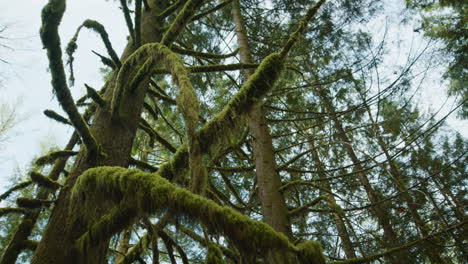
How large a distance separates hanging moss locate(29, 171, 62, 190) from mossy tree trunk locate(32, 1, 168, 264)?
98 mm

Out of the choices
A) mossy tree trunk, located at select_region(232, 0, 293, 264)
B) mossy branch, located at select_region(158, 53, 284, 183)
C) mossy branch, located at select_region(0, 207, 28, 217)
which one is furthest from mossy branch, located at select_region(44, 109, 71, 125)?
mossy tree trunk, located at select_region(232, 0, 293, 264)

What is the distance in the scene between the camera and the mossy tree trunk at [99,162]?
72.7 inches

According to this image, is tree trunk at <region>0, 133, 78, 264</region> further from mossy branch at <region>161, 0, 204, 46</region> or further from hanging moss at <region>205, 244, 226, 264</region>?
mossy branch at <region>161, 0, 204, 46</region>

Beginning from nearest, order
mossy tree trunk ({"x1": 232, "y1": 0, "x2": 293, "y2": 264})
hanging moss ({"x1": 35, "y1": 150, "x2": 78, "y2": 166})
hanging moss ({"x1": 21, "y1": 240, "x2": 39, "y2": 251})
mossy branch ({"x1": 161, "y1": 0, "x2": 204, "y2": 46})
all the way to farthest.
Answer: hanging moss ({"x1": 21, "y1": 240, "x2": 39, "y2": 251}), hanging moss ({"x1": 35, "y1": 150, "x2": 78, "y2": 166}), mossy branch ({"x1": 161, "y1": 0, "x2": 204, "y2": 46}), mossy tree trunk ({"x1": 232, "y1": 0, "x2": 293, "y2": 264})

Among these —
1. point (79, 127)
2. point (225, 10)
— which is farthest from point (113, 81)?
point (225, 10)

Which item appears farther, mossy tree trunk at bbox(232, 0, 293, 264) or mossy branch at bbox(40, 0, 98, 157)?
mossy tree trunk at bbox(232, 0, 293, 264)

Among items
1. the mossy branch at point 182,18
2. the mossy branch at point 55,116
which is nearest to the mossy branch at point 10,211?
the mossy branch at point 55,116

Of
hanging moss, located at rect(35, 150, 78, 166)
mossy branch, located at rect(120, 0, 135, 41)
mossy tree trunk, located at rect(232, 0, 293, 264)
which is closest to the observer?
hanging moss, located at rect(35, 150, 78, 166)

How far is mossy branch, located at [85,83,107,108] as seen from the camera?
2.44m

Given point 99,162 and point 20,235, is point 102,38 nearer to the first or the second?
point 99,162

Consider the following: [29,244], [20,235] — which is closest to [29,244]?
[29,244]

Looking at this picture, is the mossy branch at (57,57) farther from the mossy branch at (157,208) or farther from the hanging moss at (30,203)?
the mossy branch at (157,208)

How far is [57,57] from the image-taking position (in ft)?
5.42

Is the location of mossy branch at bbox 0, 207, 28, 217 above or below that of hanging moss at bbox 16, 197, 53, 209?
above
